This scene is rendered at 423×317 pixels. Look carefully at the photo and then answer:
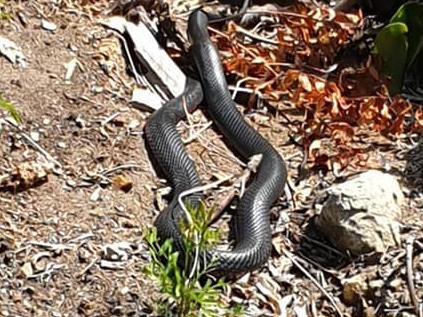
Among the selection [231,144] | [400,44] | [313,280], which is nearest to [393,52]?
[400,44]

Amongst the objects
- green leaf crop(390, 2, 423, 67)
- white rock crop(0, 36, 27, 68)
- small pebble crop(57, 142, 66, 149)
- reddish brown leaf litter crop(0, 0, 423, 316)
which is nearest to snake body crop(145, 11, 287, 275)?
reddish brown leaf litter crop(0, 0, 423, 316)

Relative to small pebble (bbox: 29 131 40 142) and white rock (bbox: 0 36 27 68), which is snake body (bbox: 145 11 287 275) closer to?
small pebble (bbox: 29 131 40 142)

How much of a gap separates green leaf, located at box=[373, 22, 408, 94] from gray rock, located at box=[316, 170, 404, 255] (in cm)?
126

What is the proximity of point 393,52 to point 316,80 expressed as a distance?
485 mm

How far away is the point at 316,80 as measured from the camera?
6.54 meters

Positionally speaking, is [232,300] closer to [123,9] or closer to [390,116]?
[390,116]

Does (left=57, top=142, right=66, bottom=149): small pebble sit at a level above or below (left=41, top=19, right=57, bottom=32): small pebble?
below

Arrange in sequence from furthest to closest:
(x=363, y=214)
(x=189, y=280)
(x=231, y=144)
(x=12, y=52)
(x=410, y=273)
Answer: (x=231, y=144) < (x=12, y=52) < (x=363, y=214) < (x=410, y=273) < (x=189, y=280)

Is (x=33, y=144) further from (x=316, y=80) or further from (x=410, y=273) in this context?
(x=410, y=273)

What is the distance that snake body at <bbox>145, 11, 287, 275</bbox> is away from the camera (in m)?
5.19

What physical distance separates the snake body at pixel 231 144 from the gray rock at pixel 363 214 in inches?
13.7

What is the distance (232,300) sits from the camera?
16.6 ft

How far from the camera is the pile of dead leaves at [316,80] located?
611cm

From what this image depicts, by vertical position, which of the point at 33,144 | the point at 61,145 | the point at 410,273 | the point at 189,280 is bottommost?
the point at 410,273
